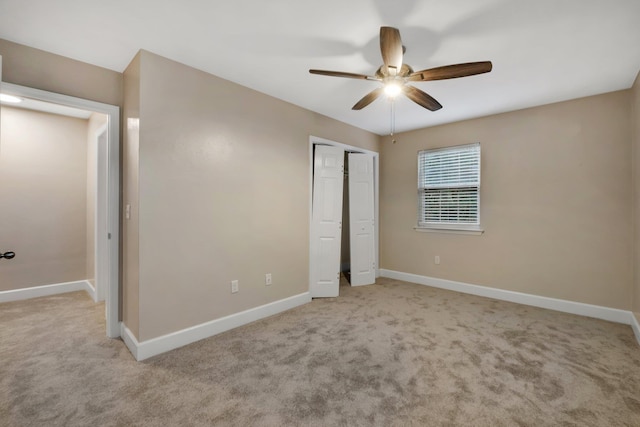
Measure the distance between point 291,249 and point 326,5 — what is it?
98.7 inches

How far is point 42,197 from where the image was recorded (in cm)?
382

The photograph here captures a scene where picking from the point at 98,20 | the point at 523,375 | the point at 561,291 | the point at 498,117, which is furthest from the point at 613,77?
the point at 98,20

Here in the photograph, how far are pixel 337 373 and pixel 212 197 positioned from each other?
6.27 feet

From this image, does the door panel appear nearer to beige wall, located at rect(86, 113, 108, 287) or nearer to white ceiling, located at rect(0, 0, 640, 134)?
white ceiling, located at rect(0, 0, 640, 134)

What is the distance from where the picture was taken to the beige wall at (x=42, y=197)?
359 centimetres

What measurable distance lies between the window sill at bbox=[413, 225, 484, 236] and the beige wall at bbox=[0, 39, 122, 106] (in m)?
4.23

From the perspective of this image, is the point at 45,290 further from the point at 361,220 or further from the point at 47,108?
the point at 361,220

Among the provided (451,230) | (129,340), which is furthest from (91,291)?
(451,230)

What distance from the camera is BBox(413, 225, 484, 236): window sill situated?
13.1ft

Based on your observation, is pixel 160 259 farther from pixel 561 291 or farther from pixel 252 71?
pixel 561 291

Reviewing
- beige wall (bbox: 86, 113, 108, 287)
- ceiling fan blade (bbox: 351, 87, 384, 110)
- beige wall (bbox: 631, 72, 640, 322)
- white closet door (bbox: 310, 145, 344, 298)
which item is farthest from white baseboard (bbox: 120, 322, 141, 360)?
beige wall (bbox: 631, 72, 640, 322)

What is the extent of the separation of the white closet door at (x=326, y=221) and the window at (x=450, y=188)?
1453 millimetres

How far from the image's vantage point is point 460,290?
412 cm

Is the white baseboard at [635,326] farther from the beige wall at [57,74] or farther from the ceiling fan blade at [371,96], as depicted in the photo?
the beige wall at [57,74]
